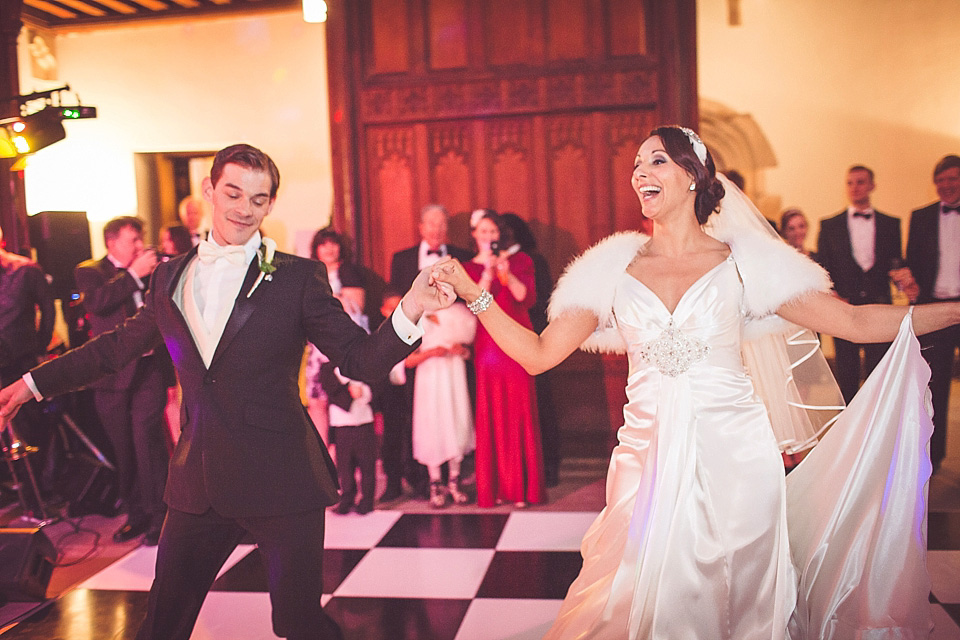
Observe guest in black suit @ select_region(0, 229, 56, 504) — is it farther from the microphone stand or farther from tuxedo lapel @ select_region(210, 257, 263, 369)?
tuxedo lapel @ select_region(210, 257, 263, 369)

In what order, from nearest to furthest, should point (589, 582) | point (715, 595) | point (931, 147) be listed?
1. point (715, 595)
2. point (589, 582)
3. point (931, 147)

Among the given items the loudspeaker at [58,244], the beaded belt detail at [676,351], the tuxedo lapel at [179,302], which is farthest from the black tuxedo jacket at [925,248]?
the loudspeaker at [58,244]

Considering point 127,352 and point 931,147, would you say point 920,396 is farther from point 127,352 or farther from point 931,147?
point 931,147

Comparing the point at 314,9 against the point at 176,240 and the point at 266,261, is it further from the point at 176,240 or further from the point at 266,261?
the point at 266,261

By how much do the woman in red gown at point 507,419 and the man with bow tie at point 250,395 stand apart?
2.06 m

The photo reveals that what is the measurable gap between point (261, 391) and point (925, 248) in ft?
13.4

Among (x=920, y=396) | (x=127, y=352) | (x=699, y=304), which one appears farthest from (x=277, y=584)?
(x=920, y=396)

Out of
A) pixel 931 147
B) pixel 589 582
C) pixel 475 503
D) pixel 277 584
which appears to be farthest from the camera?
pixel 931 147

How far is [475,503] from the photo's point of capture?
4113 mm

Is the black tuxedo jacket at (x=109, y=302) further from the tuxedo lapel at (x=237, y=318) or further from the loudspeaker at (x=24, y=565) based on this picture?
the tuxedo lapel at (x=237, y=318)

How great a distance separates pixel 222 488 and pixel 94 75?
6.63m

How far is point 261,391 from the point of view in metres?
1.85

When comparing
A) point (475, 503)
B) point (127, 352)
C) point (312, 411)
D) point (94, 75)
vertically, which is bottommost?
Result: point (475, 503)

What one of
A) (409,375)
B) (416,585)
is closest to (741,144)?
(409,375)
